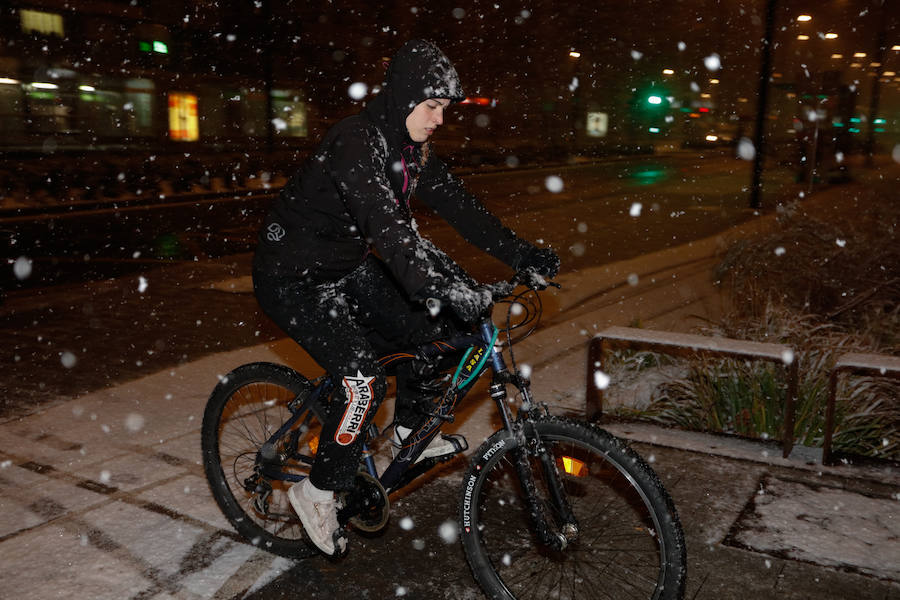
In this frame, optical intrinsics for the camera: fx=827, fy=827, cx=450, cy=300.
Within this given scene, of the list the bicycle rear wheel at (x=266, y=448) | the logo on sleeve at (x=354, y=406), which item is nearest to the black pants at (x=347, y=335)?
the logo on sleeve at (x=354, y=406)

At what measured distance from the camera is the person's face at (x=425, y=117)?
→ 3.17 meters

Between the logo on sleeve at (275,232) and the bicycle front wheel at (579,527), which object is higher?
the logo on sleeve at (275,232)

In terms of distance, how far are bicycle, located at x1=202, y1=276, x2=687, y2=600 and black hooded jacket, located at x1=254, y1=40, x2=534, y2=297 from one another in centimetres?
38

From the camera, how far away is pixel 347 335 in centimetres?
331

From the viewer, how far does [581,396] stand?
5.75 m

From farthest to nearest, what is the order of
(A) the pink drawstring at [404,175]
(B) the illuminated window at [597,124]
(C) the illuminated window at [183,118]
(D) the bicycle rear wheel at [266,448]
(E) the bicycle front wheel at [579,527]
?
(B) the illuminated window at [597,124] < (C) the illuminated window at [183,118] < (D) the bicycle rear wheel at [266,448] < (A) the pink drawstring at [404,175] < (E) the bicycle front wheel at [579,527]

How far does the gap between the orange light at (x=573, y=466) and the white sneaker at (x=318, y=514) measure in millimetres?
965

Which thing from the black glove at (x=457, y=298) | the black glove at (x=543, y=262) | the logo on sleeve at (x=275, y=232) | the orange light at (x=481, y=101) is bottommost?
the black glove at (x=457, y=298)

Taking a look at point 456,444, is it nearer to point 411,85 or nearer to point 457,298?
point 457,298

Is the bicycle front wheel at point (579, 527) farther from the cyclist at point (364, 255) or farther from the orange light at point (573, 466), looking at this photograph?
the cyclist at point (364, 255)

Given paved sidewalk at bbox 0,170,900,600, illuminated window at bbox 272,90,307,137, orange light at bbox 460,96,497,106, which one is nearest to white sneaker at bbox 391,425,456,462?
paved sidewalk at bbox 0,170,900,600

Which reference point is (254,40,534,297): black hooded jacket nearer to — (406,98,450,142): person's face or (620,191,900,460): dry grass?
(406,98,450,142): person's face

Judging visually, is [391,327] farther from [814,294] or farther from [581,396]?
[814,294]

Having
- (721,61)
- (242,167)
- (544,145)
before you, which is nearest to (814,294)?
(242,167)
